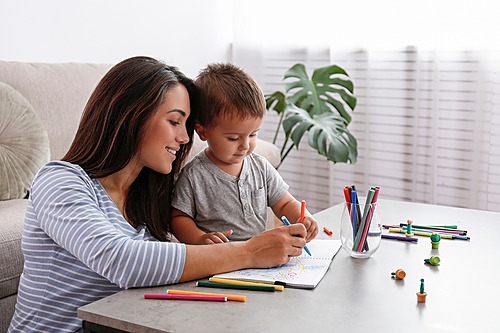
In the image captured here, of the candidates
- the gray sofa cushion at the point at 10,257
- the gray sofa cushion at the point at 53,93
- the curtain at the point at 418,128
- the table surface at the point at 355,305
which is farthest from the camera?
the curtain at the point at 418,128

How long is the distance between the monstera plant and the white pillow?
3.80ft

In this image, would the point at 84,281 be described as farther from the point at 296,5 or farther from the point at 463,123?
the point at 296,5

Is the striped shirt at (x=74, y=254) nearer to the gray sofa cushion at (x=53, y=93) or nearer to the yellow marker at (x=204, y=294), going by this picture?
the yellow marker at (x=204, y=294)

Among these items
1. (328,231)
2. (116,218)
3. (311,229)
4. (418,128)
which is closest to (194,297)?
(116,218)

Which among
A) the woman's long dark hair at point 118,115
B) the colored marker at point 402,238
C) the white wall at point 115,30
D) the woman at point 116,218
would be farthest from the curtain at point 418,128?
the woman's long dark hair at point 118,115

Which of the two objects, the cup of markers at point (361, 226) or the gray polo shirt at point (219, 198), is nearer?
the cup of markers at point (361, 226)

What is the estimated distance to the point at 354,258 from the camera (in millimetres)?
1374

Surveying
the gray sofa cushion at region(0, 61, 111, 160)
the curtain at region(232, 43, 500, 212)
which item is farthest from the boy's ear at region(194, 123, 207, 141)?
the curtain at region(232, 43, 500, 212)

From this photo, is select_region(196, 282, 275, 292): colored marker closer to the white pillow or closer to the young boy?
the young boy

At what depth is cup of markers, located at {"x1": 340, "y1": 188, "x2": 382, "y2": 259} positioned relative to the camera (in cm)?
136

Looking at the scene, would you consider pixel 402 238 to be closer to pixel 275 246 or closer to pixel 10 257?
pixel 275 246

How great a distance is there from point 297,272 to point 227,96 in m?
0.52

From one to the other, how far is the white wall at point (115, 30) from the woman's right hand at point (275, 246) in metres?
1.95

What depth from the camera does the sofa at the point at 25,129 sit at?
188 centimetres
